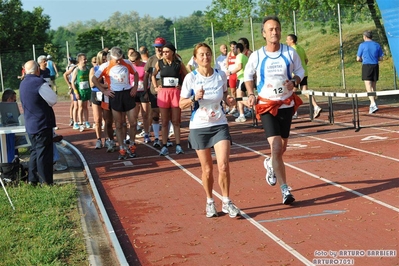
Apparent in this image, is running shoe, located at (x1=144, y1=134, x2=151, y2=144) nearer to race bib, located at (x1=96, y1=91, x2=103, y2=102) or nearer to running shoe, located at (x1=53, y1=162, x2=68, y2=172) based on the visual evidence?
race bib, located at (x1=96, y1=91, x2=103, y2=102)

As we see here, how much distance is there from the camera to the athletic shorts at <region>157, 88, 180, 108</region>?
14.6 m

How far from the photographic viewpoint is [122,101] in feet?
48.8

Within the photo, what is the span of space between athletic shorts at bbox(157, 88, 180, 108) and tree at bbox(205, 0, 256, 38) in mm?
24576

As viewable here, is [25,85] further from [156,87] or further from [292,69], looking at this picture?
[292,69]

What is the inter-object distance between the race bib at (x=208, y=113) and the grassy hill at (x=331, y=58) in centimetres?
1950

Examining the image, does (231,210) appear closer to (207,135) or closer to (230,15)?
(207,135)

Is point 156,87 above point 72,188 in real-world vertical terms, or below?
above

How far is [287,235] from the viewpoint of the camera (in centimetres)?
809

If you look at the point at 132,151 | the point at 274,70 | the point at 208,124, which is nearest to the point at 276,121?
the point at 274,70

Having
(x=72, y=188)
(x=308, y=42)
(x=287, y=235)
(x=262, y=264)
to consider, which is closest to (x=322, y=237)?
(x=287, y=235)

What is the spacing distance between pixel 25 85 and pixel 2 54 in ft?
106

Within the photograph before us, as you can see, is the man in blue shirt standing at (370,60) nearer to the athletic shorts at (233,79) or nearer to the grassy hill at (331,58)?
the athletic shorts at (233,79)

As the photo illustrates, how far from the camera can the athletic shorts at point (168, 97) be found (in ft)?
48.1

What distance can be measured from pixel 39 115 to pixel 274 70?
4.42 meters
